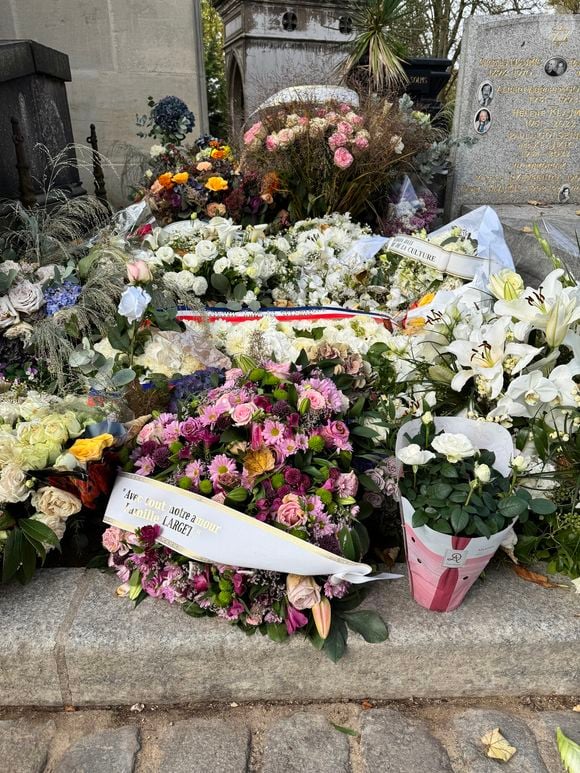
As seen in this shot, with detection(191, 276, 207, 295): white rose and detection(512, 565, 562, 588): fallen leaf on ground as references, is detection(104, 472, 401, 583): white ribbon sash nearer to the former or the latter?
detection(512, 565, 562, 588): fallen leaf on ground

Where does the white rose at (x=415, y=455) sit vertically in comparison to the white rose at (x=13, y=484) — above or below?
above

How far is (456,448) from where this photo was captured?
1523 millimetres

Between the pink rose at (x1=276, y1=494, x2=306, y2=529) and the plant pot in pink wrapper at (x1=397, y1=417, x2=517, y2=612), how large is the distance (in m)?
0.28

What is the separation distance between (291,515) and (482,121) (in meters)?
3.94

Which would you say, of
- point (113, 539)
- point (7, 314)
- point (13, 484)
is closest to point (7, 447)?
point (13, 484)

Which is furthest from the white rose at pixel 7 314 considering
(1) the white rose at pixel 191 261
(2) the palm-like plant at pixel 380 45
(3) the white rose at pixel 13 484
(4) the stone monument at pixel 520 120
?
(2) the palm-like plant at pixel 380 45

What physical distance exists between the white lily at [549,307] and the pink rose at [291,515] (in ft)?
2.82

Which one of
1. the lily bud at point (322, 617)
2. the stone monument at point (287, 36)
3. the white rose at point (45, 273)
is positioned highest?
the stone monument at point (287, 36)

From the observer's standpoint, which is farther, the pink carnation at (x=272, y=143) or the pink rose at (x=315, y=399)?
the pink carnation at (x=272, y=143)

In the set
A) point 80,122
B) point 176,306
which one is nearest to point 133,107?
point 80,122

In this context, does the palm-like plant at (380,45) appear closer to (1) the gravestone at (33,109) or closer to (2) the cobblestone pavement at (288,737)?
(1) the gravestone at (33,109)

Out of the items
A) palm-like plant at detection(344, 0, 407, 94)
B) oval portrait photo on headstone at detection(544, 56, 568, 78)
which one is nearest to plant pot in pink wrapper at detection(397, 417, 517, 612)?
oval portrait photo on headstone at detection(544, 56, 568, 78)

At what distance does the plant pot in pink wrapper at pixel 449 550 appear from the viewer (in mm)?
1488

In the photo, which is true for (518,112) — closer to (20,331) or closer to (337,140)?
(337,140)
